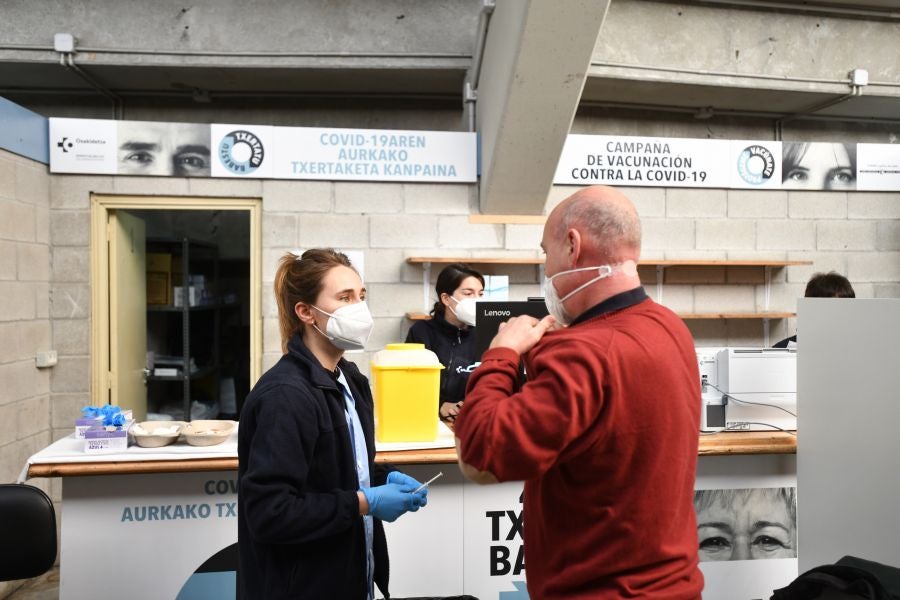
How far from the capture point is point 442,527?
2.25m

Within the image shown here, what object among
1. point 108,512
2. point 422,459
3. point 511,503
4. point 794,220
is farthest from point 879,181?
point 108,512

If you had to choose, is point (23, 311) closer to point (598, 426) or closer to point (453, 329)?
point (453, 329)

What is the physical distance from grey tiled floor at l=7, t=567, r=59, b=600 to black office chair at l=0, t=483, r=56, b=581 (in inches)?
98.0

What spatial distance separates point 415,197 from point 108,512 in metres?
2.37

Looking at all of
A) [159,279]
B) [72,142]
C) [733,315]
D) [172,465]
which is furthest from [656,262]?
[72,142]

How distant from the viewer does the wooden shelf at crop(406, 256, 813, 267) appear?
379cm

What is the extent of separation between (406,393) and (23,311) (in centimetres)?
244

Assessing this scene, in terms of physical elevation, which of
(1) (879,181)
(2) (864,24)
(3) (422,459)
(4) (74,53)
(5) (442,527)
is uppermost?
(2) (864,24)

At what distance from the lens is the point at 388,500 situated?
57.7 inches

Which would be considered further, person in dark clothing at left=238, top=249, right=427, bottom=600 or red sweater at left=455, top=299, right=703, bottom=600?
person in dark clothing at left=238, top=249, right=427, bottom=600

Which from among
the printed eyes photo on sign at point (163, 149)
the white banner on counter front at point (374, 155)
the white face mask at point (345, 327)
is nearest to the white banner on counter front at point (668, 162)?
the white banner on counter front at point (374, 155)

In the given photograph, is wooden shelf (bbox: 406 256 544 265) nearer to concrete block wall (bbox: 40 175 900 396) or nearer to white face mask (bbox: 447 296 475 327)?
concrete block wall (bbox: 40 175 900 396)

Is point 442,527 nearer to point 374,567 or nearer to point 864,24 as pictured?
point 374,567

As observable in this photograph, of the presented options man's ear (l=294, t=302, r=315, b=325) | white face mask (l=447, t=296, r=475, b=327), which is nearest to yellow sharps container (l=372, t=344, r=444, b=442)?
man's ear (l=294, t=302, r=315, b=325)
